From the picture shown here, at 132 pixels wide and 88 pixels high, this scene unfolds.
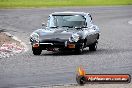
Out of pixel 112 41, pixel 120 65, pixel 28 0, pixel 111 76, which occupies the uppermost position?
pixel 111 76

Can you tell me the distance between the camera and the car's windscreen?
22.0 meters

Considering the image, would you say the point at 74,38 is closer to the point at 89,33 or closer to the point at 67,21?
the point at 89,33

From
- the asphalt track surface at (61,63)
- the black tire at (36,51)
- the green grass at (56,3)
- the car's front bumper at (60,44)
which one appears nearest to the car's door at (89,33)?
the asphalt track surface at (61,63)

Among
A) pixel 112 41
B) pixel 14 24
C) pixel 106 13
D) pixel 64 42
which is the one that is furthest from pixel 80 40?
pixel 106 13

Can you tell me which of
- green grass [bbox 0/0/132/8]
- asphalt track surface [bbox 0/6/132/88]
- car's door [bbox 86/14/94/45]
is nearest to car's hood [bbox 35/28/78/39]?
asphalt track surface [bbox 0/6/132/88]

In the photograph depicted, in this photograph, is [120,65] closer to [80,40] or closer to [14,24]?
[80,40]

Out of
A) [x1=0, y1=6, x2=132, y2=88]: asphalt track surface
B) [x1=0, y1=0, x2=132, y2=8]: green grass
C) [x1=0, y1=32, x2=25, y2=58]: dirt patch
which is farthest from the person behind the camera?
[x1=0, y1=0, x2=132, y2=8]: green grass

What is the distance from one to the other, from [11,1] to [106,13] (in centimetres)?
1767

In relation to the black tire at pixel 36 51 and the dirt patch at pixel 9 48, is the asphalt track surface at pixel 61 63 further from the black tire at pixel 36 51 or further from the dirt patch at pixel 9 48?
the dirt patch at pixel 9 48

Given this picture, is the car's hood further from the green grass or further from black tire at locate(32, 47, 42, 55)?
the green grass

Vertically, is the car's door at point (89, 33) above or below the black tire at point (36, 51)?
above

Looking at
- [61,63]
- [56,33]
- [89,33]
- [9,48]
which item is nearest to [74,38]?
[56,33]

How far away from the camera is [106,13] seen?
52.0m

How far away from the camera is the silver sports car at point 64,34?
2070cm
